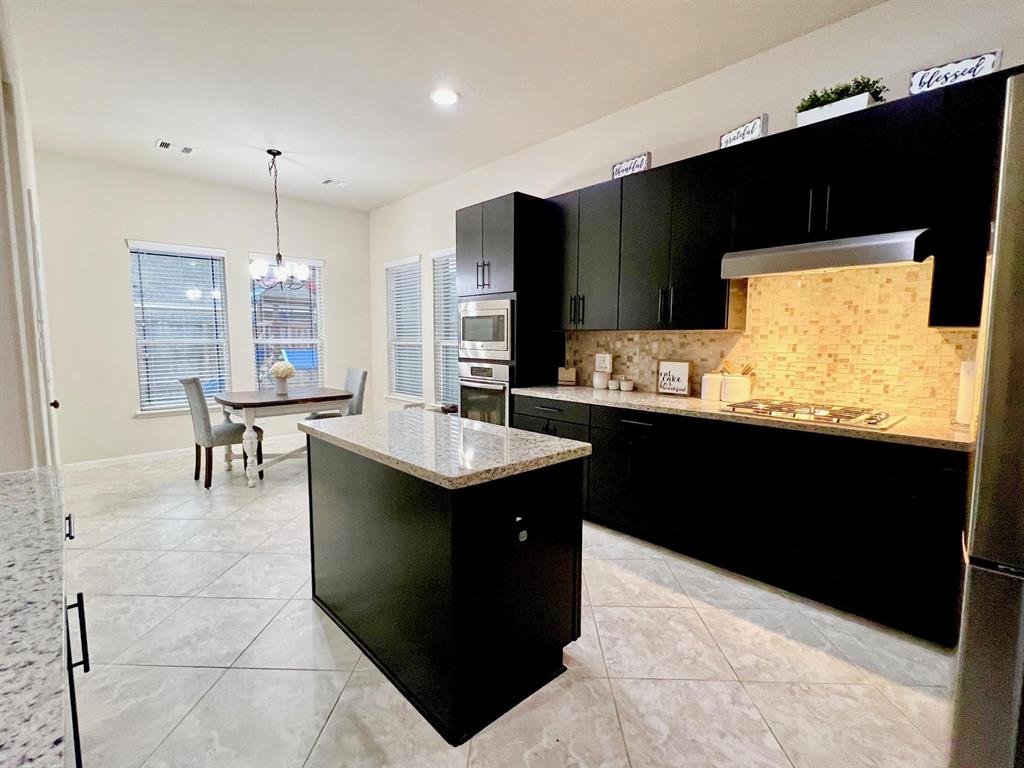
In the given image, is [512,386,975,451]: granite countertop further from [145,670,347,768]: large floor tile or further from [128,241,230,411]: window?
[128,241,230,411]: window

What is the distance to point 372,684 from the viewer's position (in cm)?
180

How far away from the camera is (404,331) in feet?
20.1

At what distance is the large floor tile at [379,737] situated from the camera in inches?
57.8

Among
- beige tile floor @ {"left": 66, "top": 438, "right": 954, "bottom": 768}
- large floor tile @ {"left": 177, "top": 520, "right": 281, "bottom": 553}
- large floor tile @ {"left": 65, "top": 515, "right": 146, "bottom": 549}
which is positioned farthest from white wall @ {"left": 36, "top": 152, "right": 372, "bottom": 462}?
beige tile floor @ {"left": 66, "top": 438, "right": 954, "bottom": 768}

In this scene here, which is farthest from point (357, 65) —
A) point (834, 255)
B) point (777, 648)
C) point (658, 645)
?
point (777, 648)

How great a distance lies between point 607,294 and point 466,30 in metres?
1.79

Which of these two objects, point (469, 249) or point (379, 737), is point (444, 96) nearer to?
point (469, 249)

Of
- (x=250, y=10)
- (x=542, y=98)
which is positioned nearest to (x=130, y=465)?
(x=250, y=10)

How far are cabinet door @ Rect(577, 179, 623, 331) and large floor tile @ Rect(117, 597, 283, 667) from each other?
264 cm

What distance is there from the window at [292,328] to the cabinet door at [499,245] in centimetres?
316

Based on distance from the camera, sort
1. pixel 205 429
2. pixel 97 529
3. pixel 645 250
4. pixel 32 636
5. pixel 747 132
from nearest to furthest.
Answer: pixel 32 636 < pixel 747 132 < pixel 645 250 < pixel 97 529 < pixel 205 429

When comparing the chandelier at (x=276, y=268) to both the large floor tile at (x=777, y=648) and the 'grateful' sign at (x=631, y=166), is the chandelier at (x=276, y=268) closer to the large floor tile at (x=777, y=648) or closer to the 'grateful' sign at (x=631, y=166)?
the 'grateful' sign at (x=631, y=166)

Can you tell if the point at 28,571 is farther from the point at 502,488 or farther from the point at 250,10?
the point at 250,10

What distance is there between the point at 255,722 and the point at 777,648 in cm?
203
